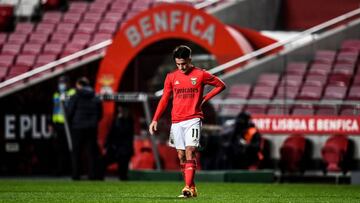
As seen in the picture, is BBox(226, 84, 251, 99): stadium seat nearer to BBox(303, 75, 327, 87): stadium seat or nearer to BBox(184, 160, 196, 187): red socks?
BBox(303, 75, 327, 87): stadium seat

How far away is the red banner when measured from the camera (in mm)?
24234

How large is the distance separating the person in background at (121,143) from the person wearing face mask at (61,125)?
1.59m

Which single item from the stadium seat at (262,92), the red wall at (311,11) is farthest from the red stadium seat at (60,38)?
the stadium seat at (262,92)

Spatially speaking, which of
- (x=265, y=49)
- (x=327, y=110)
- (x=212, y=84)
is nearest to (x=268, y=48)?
(x=265, y=49)

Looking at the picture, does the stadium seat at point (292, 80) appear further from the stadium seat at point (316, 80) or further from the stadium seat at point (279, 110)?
the stadium seat at point (279, 110)

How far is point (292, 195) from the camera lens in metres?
16.9

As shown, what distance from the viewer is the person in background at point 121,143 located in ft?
80.3

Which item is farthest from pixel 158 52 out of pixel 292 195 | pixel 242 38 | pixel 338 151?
pixel 292 195

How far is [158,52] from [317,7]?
517 cm

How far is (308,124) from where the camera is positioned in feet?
80.6

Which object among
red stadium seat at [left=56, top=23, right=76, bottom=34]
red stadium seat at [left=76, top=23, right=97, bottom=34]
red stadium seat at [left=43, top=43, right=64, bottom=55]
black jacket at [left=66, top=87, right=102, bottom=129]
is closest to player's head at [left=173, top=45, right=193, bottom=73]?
black jacket at [left=66, top=87, right=102, bottom=129]

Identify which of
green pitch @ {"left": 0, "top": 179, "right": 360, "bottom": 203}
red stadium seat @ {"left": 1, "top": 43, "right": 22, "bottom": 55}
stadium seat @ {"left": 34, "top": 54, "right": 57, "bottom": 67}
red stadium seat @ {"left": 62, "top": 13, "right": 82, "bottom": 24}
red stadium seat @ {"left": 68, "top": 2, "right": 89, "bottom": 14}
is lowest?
green pitch @ {"left": 0, "top": 179, "right": 360, "bottom": 203}

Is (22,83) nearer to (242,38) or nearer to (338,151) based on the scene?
(242,38)

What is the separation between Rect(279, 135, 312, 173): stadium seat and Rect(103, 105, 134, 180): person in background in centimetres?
302
